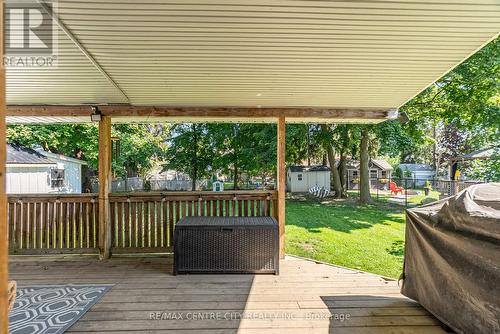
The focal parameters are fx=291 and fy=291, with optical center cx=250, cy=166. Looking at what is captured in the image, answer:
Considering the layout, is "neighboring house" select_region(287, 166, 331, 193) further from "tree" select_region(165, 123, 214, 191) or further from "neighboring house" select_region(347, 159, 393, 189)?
"tree" select_region(165, 123, 214, 191)

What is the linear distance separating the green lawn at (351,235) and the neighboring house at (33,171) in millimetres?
8789

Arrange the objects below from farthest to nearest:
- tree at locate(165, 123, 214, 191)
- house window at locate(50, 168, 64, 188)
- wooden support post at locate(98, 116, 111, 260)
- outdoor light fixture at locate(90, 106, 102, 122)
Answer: tree at locate(165, 123, 214, 191)
house window at locate(50, 168, 64, 188)
wooden support post at locate(98, 116, 111, 260)
outdoor light fixture at locate(90, 106, 102, 122)

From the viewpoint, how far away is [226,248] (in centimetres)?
378

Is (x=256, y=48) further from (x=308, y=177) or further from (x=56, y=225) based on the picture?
(x=308, y=177)

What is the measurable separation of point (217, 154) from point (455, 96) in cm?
1183

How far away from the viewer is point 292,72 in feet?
10.2

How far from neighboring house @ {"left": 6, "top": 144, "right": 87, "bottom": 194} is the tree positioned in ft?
17.8

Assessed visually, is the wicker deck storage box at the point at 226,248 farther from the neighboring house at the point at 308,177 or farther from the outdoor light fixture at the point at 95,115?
the neighboring house at the point at 308,177

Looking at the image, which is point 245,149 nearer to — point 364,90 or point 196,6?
point 364,90

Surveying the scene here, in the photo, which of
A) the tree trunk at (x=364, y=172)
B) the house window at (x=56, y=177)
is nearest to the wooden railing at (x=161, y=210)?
the house window at (x=56, y=177)

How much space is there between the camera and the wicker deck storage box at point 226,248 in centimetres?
375

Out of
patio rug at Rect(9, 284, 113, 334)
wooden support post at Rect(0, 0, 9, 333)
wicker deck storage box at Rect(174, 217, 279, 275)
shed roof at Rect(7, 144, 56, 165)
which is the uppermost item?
shed roof at Rect(7, 144, 56, 165)

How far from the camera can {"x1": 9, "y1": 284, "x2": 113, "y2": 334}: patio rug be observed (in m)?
2.54

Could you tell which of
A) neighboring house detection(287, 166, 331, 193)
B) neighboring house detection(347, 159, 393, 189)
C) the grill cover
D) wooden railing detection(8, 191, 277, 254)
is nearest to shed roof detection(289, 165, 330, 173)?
neighboring house detection(287, 166, 331, 193)
